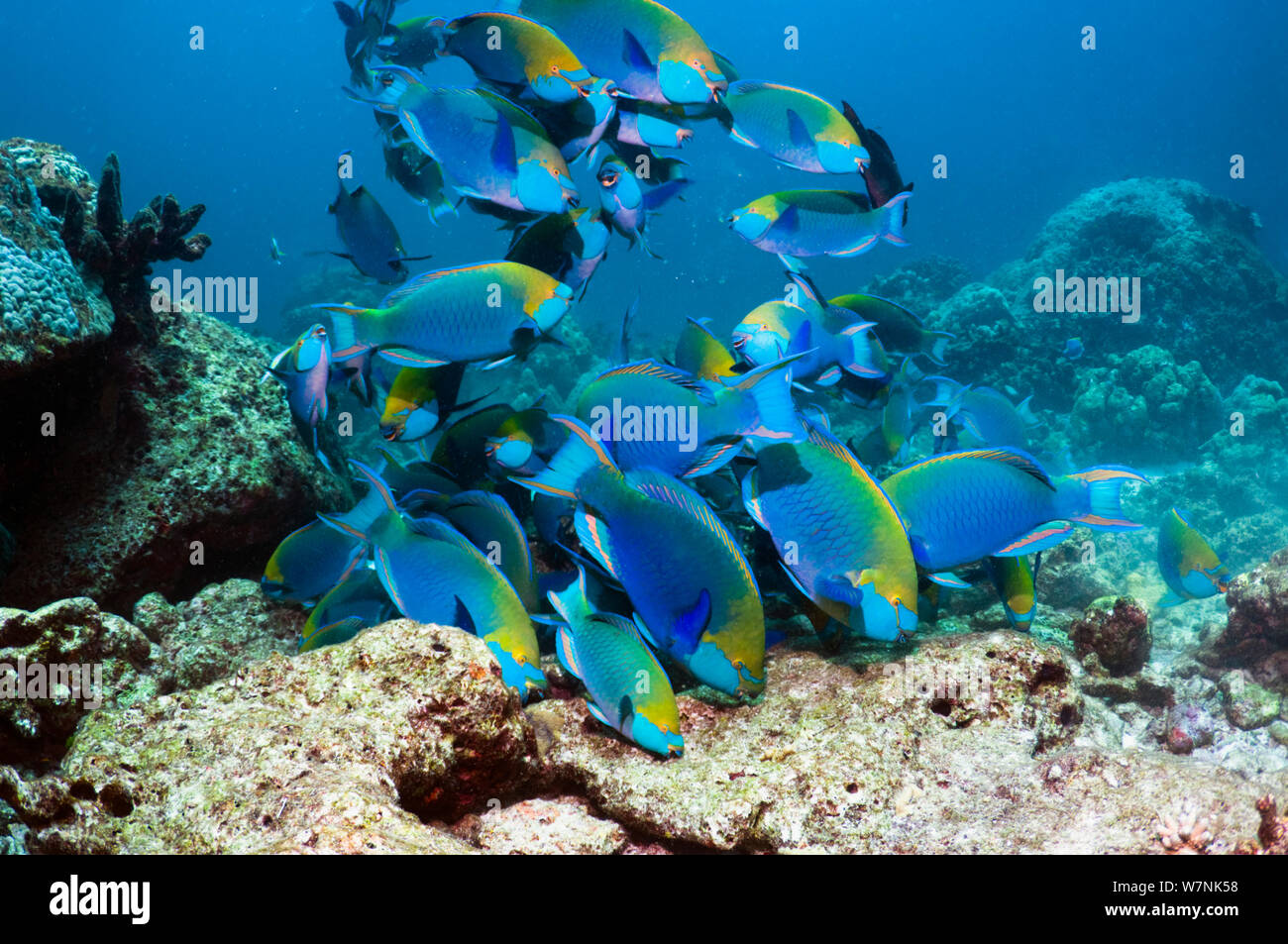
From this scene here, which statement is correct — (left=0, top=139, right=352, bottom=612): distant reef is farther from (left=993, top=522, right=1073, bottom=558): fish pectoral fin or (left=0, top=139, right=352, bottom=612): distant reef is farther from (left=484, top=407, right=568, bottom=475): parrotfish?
(left=993, top=522, right=1073, bottom=558): fish pectoral fin

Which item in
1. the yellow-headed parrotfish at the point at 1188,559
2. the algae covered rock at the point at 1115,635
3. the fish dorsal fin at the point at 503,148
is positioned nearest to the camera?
the fish dorsal fin at the point at 503,148

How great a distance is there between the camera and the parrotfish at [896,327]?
→ 2.66 metres

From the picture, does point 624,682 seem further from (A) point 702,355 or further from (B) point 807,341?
(B) point 807,341

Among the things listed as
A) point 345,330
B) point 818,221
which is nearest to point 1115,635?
Result: point 818,221

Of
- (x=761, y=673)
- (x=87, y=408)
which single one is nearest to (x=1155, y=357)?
(x=761, y=673)

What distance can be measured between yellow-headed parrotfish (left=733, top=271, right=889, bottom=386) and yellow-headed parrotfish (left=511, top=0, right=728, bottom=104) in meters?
0.80

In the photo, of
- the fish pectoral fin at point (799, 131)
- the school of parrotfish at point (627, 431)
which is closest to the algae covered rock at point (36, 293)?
the school of parrotfish at point (627, 431)

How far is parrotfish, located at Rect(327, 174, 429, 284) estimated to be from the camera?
9.14 ft

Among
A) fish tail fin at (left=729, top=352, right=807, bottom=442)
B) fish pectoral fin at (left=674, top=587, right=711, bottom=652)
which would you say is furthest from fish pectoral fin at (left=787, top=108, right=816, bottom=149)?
fish pectoral fin at (left=674, top=587, right=711, bottom=652)

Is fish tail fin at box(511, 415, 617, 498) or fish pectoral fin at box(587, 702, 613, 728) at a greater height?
fish tail fin at box(511, 415, 617, 498)

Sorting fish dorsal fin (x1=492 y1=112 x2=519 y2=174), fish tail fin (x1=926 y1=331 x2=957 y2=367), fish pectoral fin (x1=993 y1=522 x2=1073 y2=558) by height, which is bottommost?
fish pectoral fin (x1=993 y1=522 x2=1073 y2=558)

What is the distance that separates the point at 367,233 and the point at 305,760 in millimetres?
2306

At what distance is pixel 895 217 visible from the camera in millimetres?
2363

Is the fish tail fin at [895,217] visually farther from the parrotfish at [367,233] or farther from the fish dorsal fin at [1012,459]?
the parrotfish at [367,233]
